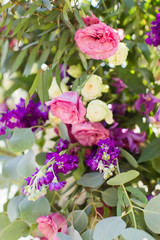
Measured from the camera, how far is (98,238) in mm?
390

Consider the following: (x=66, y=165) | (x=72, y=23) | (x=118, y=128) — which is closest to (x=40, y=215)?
A: (x=66, y=165)

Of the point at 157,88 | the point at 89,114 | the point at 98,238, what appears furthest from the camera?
the point at 157,88

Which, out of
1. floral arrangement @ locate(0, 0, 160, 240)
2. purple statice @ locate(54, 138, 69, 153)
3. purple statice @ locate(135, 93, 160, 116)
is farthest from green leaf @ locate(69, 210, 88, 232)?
purple statice @ locate(135, 93, 160, 116)

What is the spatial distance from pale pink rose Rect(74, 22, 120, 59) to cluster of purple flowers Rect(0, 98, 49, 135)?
0.16 metres

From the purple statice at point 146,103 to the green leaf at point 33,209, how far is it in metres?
0.24

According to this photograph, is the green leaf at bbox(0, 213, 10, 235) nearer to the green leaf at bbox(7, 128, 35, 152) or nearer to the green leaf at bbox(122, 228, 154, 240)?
the green leaf at bbox(7, 128, 35, 152)

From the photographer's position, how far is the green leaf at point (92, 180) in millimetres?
491

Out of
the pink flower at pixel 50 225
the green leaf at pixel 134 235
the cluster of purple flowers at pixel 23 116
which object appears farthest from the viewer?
the cluster of purple flowers at pixel 23 116

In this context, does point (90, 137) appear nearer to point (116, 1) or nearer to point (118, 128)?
point (118, 128)

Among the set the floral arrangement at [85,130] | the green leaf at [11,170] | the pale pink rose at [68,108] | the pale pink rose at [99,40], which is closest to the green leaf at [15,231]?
the floral arrangement at [85,130]

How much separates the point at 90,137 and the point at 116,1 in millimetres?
261

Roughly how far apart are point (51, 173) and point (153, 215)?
15 cm

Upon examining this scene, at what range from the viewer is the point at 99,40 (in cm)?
47

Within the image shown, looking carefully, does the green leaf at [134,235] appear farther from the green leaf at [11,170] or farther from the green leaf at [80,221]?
the green leaf at [11,170]
